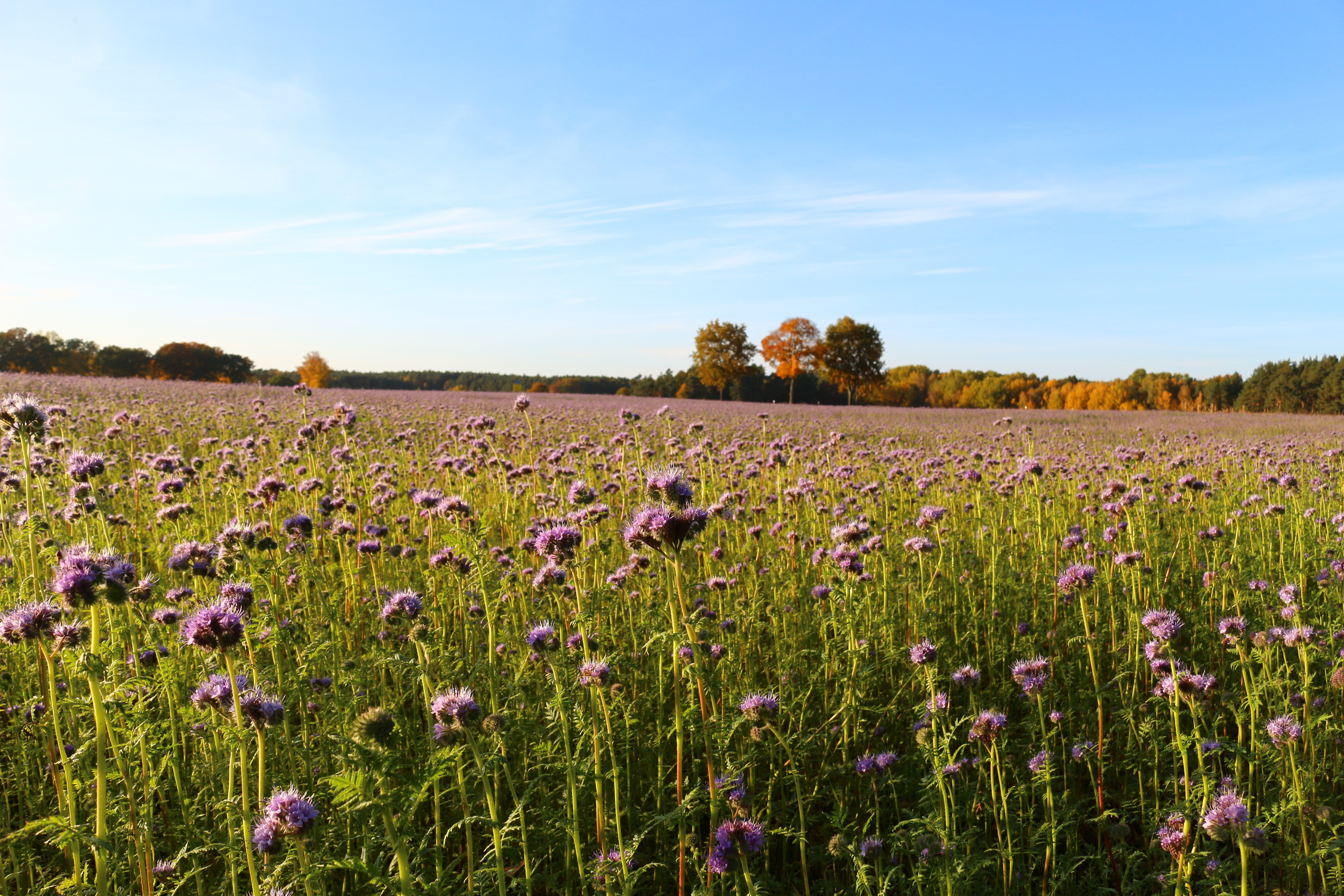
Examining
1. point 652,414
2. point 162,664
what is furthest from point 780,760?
point 652,414

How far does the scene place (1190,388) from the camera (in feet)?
254

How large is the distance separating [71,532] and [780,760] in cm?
628

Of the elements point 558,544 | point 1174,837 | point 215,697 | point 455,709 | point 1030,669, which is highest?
point 558,544

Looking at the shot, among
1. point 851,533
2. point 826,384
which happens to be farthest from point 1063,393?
point 851,533

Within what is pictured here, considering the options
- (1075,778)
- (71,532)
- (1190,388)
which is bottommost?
(1075,778)

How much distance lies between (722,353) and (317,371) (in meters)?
60.6

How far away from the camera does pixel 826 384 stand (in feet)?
277

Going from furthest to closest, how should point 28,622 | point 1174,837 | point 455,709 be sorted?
point 1174,837 < point 28,622 < point 455,709

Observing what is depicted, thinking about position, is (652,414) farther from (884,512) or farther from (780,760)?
(780,760)

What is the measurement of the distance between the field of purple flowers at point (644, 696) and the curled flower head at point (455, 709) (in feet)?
0.05

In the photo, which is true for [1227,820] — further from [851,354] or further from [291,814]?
[851,354]

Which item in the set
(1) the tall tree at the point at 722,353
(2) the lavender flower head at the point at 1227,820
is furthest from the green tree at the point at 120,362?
(2) the lavender flower head at the point at 1227,820

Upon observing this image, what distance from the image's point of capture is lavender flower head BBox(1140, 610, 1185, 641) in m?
3.12

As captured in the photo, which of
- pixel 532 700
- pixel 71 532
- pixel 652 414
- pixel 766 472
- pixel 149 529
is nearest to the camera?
pixel 532 700
